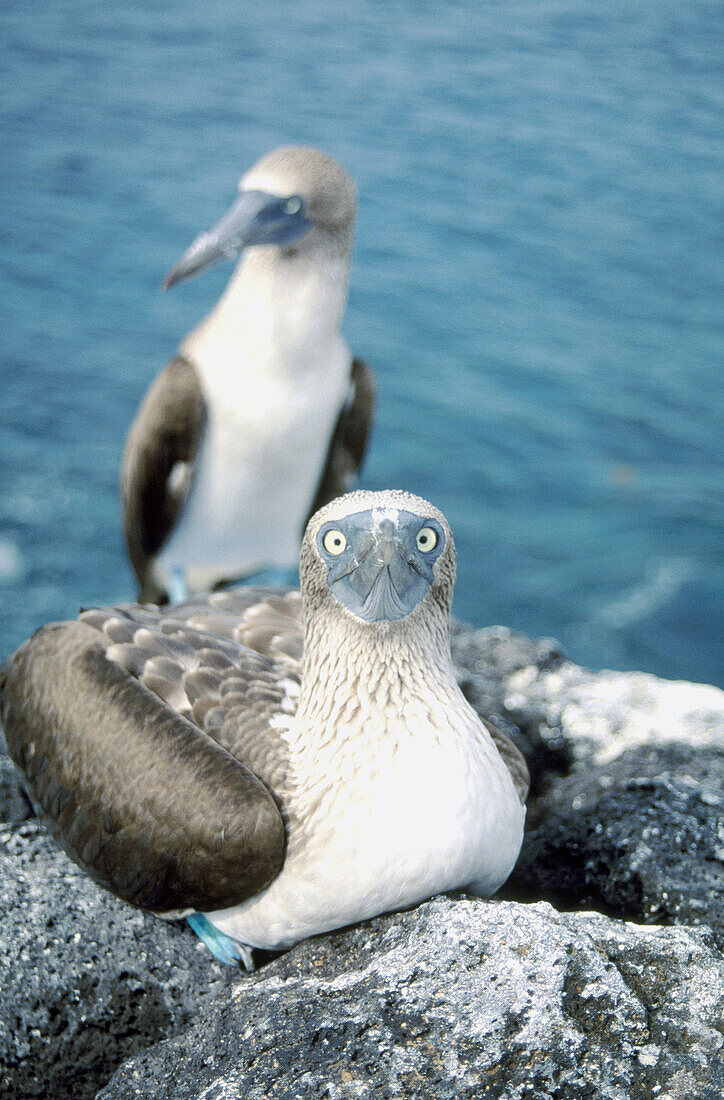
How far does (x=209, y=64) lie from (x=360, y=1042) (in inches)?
549

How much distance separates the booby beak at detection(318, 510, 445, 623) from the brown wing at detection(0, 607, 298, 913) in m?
0.45

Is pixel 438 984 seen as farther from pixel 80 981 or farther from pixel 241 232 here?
pixel 241 232

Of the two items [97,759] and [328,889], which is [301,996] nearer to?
[328,889]

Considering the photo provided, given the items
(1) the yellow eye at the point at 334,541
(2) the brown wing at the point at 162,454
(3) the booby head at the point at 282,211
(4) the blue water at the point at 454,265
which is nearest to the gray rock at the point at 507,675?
(1) the yellow eye at the point at 334,541

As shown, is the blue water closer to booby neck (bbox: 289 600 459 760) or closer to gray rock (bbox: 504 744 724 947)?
gray rock (bbox: 504 744 724 947)

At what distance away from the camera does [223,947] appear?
2750 mm

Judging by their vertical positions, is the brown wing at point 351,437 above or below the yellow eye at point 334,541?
below

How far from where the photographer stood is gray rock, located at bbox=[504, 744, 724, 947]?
2.79 meters

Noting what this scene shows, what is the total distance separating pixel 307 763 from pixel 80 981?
675 millimetres

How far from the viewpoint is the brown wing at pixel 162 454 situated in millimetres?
4777

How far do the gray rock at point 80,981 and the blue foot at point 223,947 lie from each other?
0.03 metres

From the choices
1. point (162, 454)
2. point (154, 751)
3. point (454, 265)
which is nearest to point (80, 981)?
point (154, 751)

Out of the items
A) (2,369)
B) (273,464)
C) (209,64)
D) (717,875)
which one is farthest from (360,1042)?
(209,64)

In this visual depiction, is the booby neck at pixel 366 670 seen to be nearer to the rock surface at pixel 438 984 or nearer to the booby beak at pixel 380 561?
the booby beak at pixel 380 561
